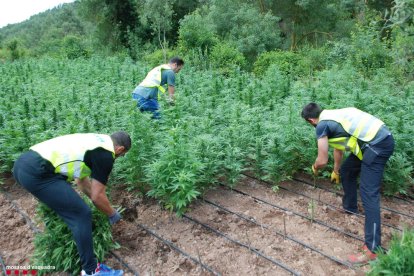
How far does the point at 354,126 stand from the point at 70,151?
2.95 m

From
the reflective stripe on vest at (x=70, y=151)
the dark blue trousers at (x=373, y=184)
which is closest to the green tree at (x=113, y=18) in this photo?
the reflective stripe on vest at (x=70, y=151)

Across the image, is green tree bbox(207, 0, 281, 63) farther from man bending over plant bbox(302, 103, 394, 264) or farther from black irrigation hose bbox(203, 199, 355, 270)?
man bending over plant bbox(302, 103, 394, 264)

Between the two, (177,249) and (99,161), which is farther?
(177,249)

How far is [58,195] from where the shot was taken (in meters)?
3.29

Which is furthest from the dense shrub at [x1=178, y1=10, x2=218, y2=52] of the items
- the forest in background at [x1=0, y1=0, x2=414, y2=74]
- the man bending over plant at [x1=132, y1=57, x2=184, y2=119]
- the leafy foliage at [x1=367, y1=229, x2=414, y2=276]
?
the leafy foliage at [x1=367, y1=229, x2=414, y2=276]

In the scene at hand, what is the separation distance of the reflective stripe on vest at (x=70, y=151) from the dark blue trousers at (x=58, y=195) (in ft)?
0.21

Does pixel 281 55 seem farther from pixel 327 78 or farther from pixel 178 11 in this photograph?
pixel 178 11

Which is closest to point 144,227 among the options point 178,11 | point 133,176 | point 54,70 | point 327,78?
point 133,176

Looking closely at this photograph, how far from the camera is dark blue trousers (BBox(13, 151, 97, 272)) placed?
3.27 metres

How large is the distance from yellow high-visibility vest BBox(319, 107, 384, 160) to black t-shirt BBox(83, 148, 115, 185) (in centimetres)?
236

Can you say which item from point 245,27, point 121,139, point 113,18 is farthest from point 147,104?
point 113,18

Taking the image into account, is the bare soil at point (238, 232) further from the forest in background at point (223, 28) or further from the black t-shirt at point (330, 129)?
the forest in background at point (223, 28)

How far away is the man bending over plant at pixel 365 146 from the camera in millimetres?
3709

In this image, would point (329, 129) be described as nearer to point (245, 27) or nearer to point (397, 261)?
point (397, 261)
